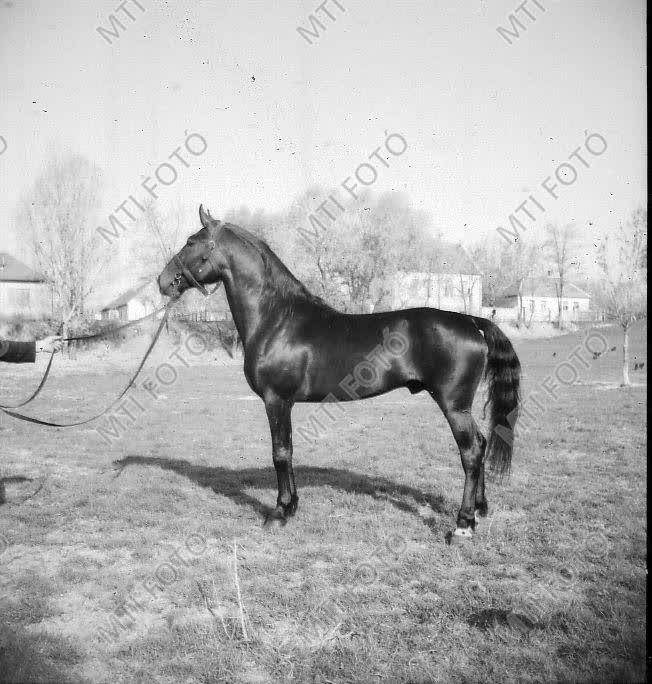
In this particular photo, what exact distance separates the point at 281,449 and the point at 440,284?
4214cm

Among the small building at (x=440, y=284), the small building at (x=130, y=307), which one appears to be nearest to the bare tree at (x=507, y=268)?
the small building at (x=440, y=284)

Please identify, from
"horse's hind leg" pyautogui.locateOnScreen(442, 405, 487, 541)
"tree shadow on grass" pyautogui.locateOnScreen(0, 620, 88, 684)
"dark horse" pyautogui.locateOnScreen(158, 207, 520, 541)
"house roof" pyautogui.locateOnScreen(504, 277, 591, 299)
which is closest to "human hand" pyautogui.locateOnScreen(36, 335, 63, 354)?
"dark horse" pyautogui.locateOnScreen(158, 207, 520, 541)

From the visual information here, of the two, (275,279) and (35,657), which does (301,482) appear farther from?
(35,657)

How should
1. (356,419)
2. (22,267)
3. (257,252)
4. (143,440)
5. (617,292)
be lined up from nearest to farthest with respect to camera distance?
(257,252)
(143,440)
(356,419)
(617,292)
(22,267)

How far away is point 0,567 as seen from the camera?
413cm

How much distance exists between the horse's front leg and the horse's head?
144 cm

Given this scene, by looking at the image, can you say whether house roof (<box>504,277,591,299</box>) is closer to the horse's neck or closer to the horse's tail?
the horse's tail

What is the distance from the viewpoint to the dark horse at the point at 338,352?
4.85 metres

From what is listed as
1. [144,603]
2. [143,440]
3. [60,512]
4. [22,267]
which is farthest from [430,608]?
[22,267]

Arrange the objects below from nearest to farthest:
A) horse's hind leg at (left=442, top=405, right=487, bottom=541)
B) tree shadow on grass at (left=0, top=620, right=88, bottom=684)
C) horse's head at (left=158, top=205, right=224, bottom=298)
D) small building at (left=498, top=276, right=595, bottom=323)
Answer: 1. tree shadow on grass at (left=0, top=620, right=88, bottom=684)
2. horse's hind leg at (left=442, top=405, right=487, bottom=541)
3. horse's head at (left=158, top=205, right=224, bottom=298)
4. small building at (left=498, top=276, right=595, bottom=323)

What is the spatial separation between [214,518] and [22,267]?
6086cm

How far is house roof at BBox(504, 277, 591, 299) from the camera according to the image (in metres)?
73.6

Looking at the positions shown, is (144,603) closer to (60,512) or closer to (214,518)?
(214,518)

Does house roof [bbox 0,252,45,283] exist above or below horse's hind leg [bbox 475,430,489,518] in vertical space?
above
